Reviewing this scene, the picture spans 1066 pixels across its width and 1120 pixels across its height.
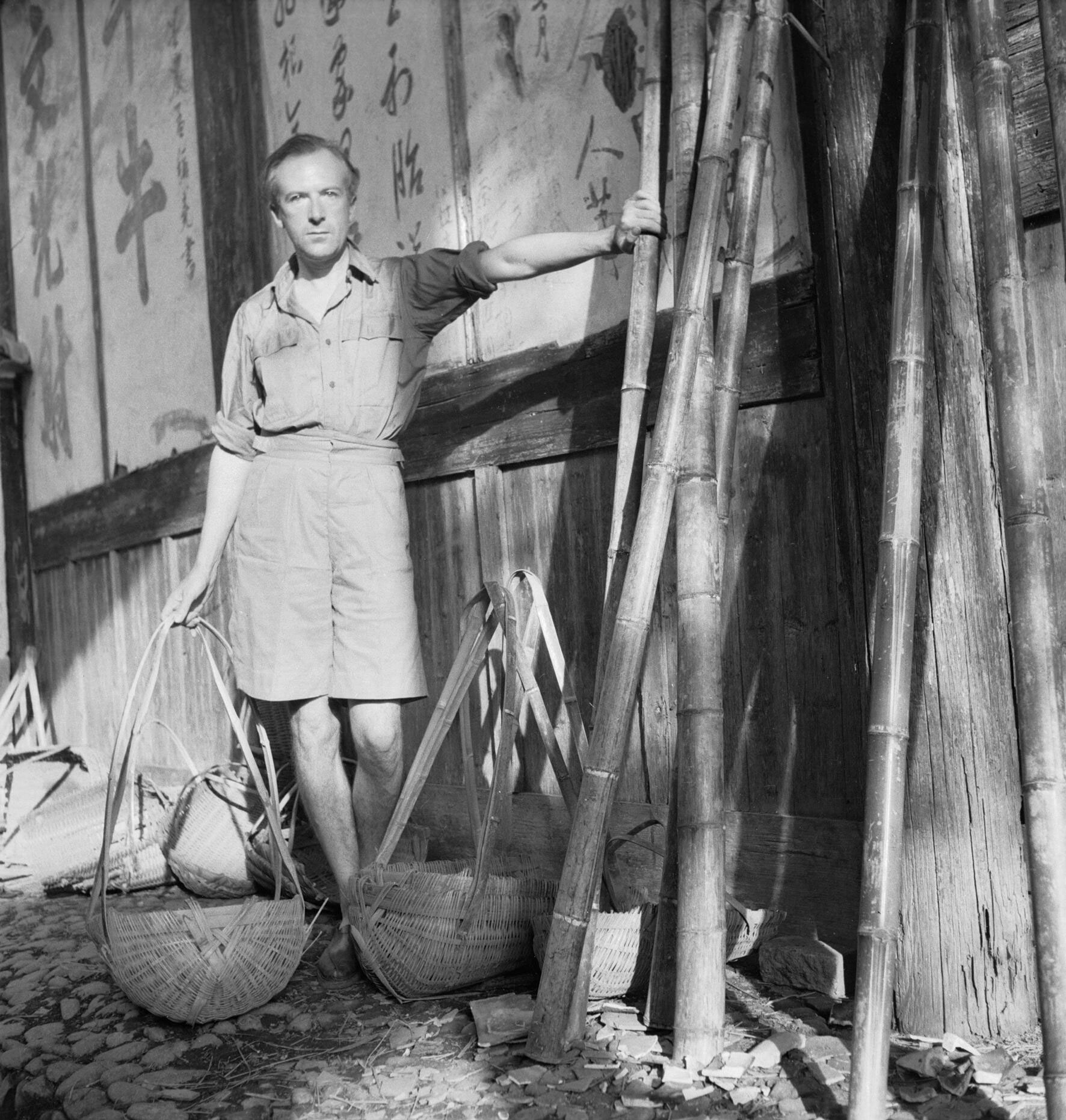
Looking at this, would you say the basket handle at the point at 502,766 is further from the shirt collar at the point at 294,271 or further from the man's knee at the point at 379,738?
the shirt collar at the point at 294,271

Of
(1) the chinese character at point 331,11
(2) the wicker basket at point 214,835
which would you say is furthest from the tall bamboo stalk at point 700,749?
(1) the chinese character at point 331,11

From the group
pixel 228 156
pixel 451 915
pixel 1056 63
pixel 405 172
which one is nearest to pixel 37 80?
→ pixel 228 156

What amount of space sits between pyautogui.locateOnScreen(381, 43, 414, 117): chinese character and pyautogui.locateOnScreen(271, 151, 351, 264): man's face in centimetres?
108

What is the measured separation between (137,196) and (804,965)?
475cm

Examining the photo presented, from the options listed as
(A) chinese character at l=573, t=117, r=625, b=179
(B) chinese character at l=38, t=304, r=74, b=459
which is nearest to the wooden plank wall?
(A) chinese character at l=573, t=117, r=625, b=179

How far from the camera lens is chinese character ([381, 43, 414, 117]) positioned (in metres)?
3.88

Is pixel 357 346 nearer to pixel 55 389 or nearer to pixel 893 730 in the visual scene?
pixel 893 730

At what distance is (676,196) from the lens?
102 inches

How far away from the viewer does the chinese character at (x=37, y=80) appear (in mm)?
6496

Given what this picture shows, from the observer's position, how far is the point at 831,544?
2.72 metres

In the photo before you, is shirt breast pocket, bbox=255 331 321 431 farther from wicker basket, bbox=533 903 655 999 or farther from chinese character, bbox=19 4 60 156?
chinese character, bbox=19 4 60 156

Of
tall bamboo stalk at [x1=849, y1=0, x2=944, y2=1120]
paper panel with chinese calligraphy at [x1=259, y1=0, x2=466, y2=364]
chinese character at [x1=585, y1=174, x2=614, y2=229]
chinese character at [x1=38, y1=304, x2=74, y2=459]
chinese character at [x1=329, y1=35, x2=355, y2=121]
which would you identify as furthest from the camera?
chinese character at [x1=38, y1=304, x2=74, y2=459]

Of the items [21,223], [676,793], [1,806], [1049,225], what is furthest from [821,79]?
[21,223]

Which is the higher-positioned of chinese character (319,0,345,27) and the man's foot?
chinese character (319,0,345,27)
